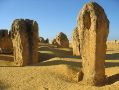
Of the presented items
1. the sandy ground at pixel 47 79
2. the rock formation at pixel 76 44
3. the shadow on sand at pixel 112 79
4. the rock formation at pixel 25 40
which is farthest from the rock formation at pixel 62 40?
the shadow on sand at pixel 112 79

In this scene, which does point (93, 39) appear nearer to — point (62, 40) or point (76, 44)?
point (76, 44)

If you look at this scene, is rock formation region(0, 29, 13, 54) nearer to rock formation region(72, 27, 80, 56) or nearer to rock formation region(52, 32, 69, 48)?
rock formation region(72, 27, 80, 56)

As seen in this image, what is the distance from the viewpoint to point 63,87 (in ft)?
48.9

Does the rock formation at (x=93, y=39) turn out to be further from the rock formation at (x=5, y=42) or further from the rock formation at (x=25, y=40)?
the rock formation at (x=5, y=42)

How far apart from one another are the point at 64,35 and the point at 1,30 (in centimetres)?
1216

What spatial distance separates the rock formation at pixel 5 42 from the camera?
102 feet

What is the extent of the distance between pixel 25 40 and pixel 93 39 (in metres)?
9.49

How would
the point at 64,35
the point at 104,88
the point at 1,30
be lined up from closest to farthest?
the point at 104,88, the point at 1,30, the point at 64,35

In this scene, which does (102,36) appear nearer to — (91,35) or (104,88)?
(91,35)

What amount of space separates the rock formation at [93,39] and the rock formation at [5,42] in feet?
55.2

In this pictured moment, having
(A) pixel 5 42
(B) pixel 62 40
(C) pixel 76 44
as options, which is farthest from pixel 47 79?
(B) pixel 62 40

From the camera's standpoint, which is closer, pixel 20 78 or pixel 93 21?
pixel 93 21

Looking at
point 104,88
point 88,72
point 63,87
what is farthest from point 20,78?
point 104,88

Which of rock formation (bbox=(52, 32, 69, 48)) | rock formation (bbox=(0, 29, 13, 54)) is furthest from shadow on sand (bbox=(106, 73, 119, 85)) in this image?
rock formation (bbox=(52, 32, 69, 48))
